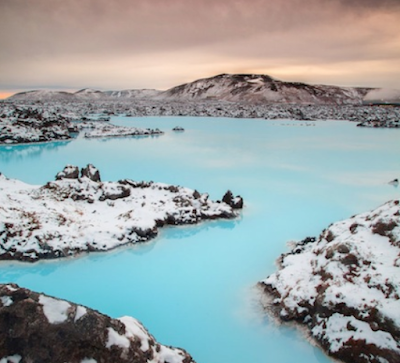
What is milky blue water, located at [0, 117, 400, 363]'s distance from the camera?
459 cm

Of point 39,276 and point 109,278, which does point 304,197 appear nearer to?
point 109,278

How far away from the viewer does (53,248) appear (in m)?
6.60

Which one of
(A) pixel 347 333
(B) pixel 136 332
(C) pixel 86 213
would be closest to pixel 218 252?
(A) pixel 347 333

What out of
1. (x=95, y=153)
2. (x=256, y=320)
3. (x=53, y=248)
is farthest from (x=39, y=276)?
(x=95, y=153)

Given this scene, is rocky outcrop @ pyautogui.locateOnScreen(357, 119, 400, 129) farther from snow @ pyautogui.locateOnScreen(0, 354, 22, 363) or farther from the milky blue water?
snow @ pyautogui.locateOnScreen(0, 354, 22, 363)

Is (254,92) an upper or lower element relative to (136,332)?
upper

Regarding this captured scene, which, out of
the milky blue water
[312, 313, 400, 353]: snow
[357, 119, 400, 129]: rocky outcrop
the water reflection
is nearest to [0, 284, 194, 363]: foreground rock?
the milky blue water

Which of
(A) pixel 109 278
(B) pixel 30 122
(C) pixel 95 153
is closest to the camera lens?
(A) pixel 109 278

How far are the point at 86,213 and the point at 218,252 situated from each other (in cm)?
320

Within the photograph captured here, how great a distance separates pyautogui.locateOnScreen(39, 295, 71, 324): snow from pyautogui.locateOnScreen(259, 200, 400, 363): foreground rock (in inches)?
120

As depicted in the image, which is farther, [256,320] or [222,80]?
[222,80]

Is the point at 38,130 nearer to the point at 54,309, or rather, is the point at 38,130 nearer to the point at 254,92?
the point at 54,309

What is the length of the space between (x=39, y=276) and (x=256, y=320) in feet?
11.6

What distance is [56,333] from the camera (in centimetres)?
266
